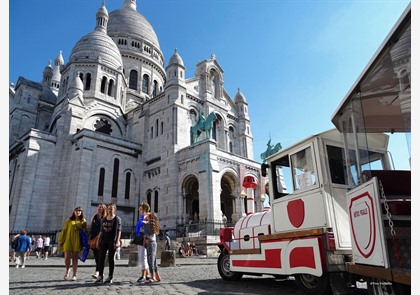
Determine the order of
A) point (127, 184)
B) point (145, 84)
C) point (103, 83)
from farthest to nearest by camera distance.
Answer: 1. point (145, 84)
2. point (103, 83)
3. point (127, 184)

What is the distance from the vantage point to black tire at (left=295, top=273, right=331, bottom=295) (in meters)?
4.25

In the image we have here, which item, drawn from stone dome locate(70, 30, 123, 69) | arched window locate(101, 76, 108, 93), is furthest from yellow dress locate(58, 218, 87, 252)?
stone dome locate(70, 30, 123, 69)

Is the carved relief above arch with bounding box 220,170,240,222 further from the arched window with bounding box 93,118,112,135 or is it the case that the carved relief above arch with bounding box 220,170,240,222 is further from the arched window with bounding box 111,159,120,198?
the arched window with bounding box 93,118,112,135

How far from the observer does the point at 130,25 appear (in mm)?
41281

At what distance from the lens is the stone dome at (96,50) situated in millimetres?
29094

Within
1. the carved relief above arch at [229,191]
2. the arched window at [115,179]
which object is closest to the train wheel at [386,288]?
the carved relief above arch at [229,191]

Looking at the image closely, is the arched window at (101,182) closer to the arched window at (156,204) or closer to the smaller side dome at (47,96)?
the arched window at (156,204)

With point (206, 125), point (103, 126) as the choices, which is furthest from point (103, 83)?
point (206, 125)

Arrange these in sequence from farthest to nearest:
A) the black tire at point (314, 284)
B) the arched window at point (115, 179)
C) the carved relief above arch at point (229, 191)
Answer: the arched window at point (115, 179) → the carved relief above arch at point (229, 191) → the black tire at point (314, 284)

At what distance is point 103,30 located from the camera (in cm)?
3338

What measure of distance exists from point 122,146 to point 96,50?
11139mm

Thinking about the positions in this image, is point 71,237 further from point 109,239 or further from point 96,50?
point 96,50

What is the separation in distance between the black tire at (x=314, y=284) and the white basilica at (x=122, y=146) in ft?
50.3

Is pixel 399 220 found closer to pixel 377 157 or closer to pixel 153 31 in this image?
pixel 377 157
